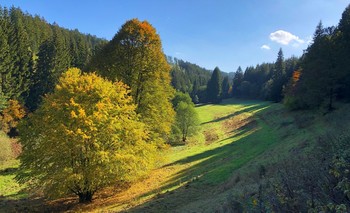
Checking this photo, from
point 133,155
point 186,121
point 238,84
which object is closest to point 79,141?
point 133,155

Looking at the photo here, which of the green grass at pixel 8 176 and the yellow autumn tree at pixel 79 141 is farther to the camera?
the green grass at pixel 8 176

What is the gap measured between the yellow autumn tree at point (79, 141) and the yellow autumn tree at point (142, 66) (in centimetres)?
684

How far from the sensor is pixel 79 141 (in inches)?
640

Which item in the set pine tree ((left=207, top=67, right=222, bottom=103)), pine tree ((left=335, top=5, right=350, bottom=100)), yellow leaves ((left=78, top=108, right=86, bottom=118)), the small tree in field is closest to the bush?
yellow leaves ((left=78, top=108, right=86, bottom=118))

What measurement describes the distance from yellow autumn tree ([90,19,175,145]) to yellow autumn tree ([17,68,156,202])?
6838 millimetres

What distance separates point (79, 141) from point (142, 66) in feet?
34.6

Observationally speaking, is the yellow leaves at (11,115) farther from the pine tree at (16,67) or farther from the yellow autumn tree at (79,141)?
the yellow autumn tree at (79,141)

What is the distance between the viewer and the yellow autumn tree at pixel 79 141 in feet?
53.6

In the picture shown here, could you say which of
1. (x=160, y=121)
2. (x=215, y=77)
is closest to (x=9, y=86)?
(x=160, y=121)

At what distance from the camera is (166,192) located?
1680 cm

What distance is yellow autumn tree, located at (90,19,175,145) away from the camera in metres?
25.0

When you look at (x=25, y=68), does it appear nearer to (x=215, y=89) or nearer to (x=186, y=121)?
(x=186, y=121)

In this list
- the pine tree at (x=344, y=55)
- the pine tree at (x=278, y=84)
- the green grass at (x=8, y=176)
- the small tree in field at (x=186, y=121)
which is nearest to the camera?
the green grass at (x=8, y=176)

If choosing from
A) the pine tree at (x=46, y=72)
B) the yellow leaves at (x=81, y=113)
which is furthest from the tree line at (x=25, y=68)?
the yellow leaves at (x=81, y=113)
